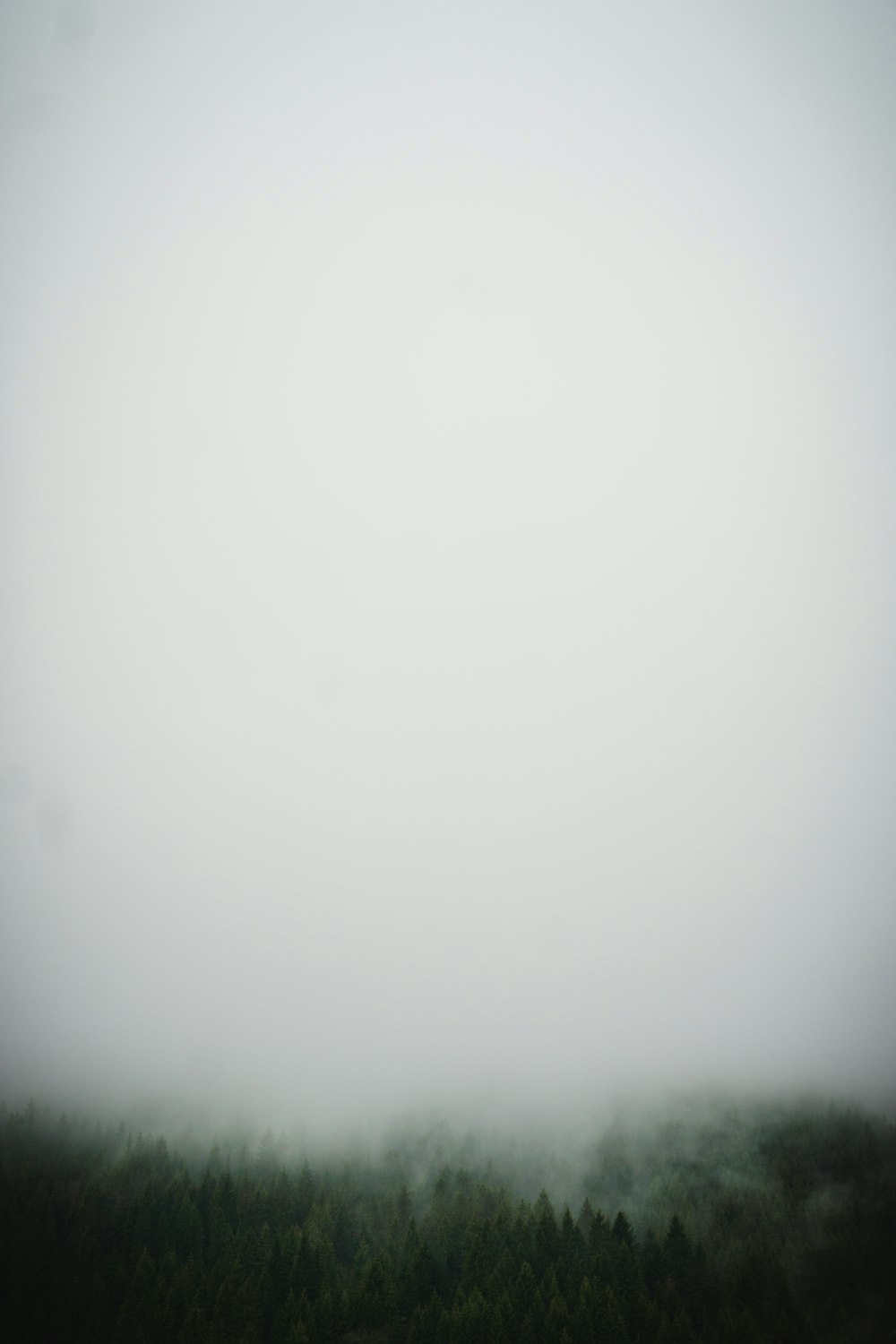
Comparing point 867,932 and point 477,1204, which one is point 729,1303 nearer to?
point 477,1204

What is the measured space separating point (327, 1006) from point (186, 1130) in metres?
85.6

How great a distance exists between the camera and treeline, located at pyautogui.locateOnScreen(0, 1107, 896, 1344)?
5778cm

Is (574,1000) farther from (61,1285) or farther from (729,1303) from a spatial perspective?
(61,1285)

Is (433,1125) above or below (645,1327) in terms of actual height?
below

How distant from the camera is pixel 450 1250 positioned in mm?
74812

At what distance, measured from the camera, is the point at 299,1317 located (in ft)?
195

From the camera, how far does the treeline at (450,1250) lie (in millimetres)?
57781

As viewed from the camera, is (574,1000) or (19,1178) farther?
(574,1000)

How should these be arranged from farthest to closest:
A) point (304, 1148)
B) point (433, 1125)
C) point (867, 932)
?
1. point (867, 932)
2. point (433, 1125)
3. point (304, 1148)

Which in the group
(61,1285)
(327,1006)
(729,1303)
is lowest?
(327,1006)

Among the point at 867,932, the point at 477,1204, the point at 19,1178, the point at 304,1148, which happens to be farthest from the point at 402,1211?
the point at 867,932

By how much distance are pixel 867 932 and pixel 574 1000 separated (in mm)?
79491

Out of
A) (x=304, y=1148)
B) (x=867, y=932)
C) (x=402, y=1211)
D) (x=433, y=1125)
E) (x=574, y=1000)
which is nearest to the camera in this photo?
(x=402, y=1211)

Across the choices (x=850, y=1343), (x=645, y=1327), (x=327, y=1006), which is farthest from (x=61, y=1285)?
(x=327, y=1006)
